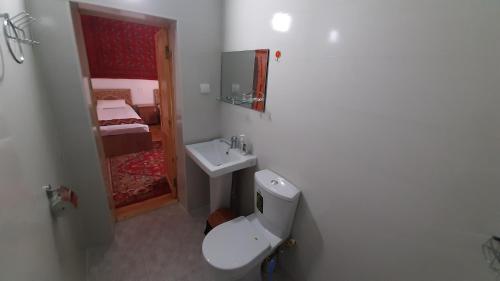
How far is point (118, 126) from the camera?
3.45 meters

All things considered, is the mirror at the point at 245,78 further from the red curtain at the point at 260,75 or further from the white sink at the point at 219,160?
the white sink at the point at 219,160

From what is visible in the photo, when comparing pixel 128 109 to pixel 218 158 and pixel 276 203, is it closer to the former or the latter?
pixel 218 158

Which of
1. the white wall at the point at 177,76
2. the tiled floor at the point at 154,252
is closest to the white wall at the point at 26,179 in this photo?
the white wall at the point at 177,76

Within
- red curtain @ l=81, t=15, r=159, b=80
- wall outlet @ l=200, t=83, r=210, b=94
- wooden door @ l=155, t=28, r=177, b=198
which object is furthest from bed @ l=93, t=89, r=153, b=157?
wall outlet @ l=200, t=83, r=210, b=94

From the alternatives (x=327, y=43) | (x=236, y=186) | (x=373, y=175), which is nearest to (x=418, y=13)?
(x=327, y=43)

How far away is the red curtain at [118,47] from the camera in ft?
10.6

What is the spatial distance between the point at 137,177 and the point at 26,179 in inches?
90.4

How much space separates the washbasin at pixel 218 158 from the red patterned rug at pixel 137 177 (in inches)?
43.2

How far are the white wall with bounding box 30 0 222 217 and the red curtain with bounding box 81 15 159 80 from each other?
5.89 ft

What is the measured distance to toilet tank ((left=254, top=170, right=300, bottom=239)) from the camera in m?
1.36

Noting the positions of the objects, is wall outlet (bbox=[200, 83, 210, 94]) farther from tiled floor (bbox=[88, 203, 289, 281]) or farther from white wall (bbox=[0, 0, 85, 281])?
tiled floor (bbox=[88, 203, 289, 281])

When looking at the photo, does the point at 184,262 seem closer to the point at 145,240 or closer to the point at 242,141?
the point at 145,240

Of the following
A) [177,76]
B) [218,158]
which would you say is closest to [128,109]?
[177,76]

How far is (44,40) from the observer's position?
51.3 inches
